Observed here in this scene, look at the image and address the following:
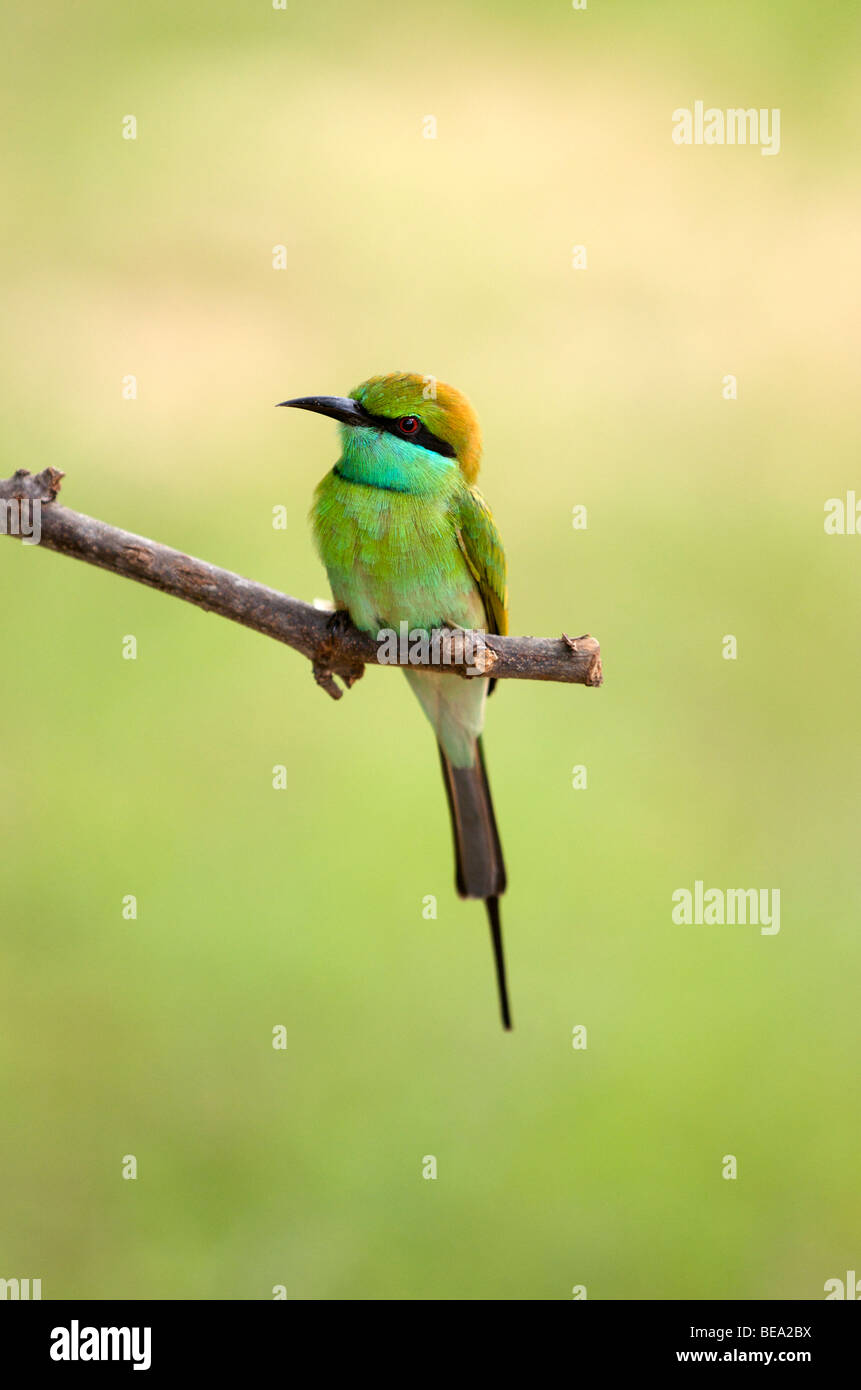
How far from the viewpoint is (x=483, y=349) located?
3895 mm

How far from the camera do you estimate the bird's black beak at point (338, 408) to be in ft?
5.93

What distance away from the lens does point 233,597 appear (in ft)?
5.60

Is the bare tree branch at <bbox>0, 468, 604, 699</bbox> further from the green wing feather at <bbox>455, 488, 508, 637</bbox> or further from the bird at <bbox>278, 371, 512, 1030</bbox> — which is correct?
the green wing feather at <bbox>455, 488, 508, 637</bbox>

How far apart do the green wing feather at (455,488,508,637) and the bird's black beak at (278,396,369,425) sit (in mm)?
206

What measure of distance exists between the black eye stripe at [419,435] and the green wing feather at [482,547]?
0.25ft

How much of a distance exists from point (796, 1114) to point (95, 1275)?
1.42 m

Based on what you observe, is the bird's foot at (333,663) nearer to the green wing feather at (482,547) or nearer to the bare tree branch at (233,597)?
the bare tree branch at (233,597)

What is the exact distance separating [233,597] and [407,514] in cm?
34

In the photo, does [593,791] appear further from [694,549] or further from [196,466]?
[196,466]

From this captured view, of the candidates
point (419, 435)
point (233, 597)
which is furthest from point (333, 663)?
point (419, 435)

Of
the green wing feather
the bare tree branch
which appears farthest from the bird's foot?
the green wing feather

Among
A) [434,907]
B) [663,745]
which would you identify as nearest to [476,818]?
[434,907]

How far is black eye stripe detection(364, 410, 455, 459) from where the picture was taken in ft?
6.07

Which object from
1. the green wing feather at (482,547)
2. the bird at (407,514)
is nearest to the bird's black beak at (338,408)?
the bird at (407,514)
